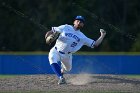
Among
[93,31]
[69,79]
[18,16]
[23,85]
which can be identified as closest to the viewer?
[23,85]

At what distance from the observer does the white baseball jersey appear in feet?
41.4

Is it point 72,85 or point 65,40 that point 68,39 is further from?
point 72,85

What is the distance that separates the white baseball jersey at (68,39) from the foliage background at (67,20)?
1850 centimetres

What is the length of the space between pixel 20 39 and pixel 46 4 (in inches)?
115

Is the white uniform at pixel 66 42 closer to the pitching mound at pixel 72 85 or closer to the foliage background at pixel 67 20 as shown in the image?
the pitching mound at pixel 72 85

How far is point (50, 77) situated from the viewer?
13742mm

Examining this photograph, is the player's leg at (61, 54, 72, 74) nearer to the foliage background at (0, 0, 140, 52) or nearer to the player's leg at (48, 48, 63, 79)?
the player's leg at (48, 48, 63, 79)

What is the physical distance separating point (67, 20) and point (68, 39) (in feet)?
67.0

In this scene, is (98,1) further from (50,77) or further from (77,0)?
(50,77)

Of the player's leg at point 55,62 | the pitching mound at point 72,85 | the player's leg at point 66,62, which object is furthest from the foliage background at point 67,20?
the player's leg at point 55,62

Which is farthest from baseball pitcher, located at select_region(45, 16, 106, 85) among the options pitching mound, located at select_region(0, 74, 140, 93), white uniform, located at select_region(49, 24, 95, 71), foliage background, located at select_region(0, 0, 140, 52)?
foliage background, located at select_region(0, 0, 140, 52)

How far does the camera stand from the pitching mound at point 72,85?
37.7 feet

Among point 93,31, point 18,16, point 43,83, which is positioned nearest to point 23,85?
point 43,83

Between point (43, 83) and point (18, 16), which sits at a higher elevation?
point (43, 83)
